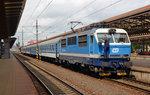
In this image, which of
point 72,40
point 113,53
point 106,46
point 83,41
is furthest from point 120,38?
point 72,40

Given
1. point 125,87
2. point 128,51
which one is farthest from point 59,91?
point 128,51

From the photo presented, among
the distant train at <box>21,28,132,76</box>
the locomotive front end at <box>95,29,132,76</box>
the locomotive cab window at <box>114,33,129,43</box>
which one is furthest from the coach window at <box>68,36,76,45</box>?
the locomotive cab window at <box>114,33,129,43</box>

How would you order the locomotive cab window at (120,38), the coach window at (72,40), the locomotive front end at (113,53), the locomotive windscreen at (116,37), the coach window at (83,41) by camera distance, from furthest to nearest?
the coach window at (72,40) → the coach window at (83,41) → the locomotive cab window at (120,38) → the locomotive windscreen at (116,37) → the locomotive front end at (113,53)

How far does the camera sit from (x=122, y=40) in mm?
12086

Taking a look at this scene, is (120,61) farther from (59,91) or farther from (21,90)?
(21,90)

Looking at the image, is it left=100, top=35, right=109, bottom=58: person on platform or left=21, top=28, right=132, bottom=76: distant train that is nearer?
left=100, top=35, right=109, bottom=58: person on platform

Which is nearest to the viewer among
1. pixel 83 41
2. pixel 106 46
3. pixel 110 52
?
pixel 106 46

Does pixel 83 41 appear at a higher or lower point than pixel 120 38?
lower

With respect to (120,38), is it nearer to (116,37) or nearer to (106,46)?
(116,37)

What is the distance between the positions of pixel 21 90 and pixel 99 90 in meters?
3.95

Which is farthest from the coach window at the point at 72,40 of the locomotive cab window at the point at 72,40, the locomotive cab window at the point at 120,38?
the locomotive cab window at the point at 120,38

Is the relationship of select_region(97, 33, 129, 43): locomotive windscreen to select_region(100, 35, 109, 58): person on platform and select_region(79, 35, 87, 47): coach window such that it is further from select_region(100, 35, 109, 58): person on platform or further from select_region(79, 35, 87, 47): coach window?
select_region(79, 35, 87, 47): coach window

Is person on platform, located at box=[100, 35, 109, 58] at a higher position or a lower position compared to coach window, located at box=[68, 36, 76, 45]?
lower

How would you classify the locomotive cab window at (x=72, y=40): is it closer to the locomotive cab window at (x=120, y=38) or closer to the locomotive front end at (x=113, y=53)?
the locomotive front end at (x=113, y=53)
